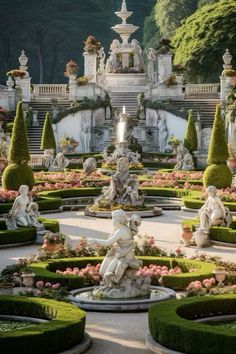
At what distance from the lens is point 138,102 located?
6094 cm

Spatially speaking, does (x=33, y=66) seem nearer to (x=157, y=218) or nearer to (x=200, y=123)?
(x=200, y=123)

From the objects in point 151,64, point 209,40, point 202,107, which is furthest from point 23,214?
point 209,40

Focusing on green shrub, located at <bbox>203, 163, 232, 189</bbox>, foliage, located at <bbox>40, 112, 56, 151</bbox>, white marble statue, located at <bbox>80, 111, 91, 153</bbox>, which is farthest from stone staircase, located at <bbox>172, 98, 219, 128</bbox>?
green shrub, located at <bbox>203, 163, 232, 189</bbox>

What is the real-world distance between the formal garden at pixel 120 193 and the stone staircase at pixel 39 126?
11cm

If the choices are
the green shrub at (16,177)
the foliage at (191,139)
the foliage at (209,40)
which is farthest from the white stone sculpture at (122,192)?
the foliage at (209,40)

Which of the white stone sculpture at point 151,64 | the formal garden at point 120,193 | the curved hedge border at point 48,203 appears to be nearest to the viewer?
the formal garden at point 120,193

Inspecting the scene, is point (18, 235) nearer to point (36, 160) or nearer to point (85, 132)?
point (36, 160)

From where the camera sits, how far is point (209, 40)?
68.1 metres

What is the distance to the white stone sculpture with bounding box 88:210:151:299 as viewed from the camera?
58.1ft

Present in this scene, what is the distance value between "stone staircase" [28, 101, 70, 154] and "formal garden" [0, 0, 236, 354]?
0.11 meters

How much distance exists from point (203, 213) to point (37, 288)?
811 cm

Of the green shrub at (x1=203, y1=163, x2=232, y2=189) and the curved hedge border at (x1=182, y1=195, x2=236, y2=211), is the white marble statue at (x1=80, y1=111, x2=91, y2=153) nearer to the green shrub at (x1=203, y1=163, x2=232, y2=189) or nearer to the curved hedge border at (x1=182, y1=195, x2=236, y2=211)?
the green shrub at (x1=203, y1=163, x2=232, y2=189)

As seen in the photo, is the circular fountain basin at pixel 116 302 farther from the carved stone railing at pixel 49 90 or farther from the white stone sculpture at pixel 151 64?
the white stone sculpture at pixel 151 64

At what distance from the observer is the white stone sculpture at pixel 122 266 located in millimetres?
17703
